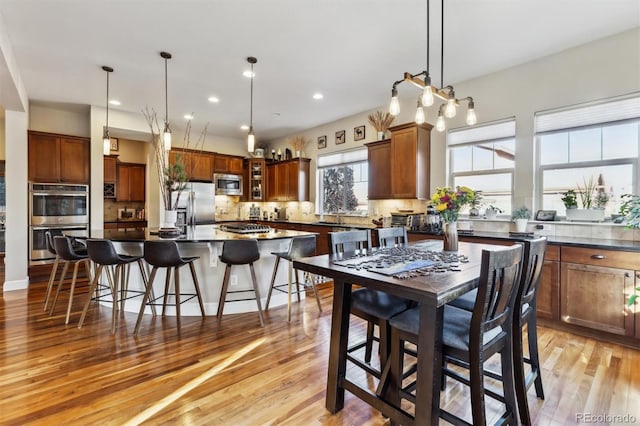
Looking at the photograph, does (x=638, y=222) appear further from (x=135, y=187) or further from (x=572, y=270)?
(x=135, y=187)

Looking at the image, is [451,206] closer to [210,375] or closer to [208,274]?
[210,375]

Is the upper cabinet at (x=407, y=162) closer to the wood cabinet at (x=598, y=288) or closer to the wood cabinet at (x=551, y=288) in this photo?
the wood cabinet at (x=551, y=288)

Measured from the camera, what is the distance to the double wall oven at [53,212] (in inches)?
191

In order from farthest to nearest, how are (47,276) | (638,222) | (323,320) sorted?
(47,276) → (323,320) → (638,222)

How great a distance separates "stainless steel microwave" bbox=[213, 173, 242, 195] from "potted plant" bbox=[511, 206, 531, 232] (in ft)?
19.3

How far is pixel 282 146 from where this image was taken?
25.8ft

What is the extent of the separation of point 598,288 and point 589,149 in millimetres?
1594

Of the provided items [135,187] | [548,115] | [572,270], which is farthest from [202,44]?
[135,187]

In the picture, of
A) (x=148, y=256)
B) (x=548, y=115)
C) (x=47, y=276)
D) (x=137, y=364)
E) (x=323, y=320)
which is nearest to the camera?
(x=137, y=364)

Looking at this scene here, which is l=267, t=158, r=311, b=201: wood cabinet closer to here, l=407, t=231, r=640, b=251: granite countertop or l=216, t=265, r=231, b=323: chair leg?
l=216, t=265, r=231, b=323: chair leg

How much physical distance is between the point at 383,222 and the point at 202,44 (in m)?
3.72

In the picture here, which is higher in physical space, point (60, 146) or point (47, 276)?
point (60, 146)

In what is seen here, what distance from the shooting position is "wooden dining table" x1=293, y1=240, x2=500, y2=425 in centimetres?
140

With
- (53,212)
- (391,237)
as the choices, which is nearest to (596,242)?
(391,237)
